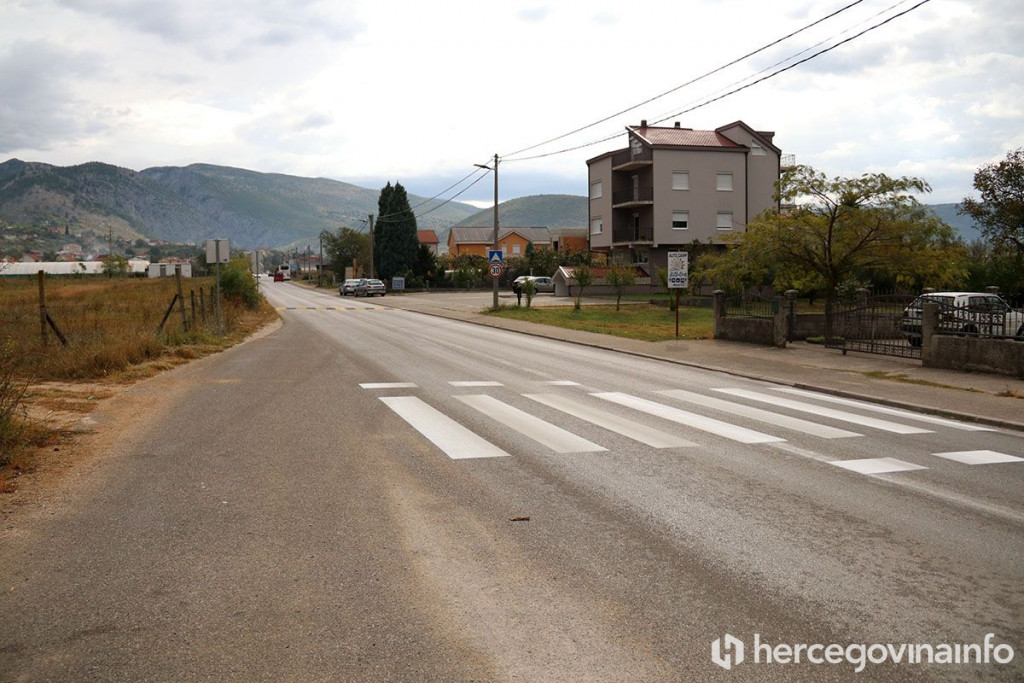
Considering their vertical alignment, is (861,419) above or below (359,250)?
below

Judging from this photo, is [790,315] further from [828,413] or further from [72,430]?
[72,430]

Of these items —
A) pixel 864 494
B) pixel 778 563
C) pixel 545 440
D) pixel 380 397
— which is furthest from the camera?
pixel 380 397

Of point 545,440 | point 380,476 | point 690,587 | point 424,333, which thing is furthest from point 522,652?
point 424,333

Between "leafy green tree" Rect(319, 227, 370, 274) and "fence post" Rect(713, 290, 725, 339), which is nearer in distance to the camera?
"fence post" Rect(713, 290, 725, 339)

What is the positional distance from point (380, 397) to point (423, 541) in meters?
6.81

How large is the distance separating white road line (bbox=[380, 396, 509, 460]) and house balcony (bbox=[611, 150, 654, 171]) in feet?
161

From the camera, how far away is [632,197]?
2357 inches

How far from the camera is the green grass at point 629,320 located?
81.7 feet

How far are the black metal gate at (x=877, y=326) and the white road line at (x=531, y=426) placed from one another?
10.4 m

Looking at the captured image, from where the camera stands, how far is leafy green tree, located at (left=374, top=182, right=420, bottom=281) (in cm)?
8406

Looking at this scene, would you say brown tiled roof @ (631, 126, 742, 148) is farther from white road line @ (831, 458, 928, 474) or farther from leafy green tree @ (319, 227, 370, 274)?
white road line @ (831, 458, 928, 474)

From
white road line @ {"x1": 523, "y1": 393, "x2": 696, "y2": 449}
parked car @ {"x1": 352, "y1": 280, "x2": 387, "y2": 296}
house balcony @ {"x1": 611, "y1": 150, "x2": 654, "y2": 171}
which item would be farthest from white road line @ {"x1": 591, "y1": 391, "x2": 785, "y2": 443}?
parked car @ {"x1": 352, "y1": 280, "x2": 387, "y2": 296}

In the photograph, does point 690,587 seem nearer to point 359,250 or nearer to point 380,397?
point 380,397

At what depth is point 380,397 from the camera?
11867mm
